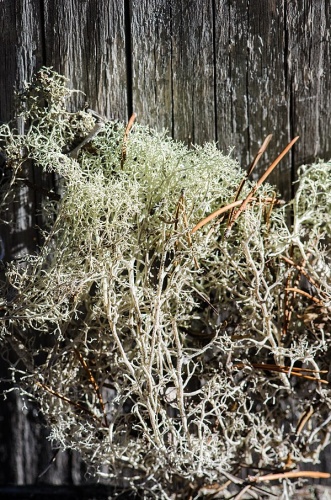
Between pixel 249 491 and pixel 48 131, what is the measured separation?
115 centimetres

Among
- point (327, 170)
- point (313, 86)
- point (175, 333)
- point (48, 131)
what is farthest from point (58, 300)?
point (313, 86)

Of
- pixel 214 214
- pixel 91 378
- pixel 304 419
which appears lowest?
pixel 304 419

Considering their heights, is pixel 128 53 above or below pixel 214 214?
above

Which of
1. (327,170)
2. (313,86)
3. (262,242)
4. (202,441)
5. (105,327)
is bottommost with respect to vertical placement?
(202,441)

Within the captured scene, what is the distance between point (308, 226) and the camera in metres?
1.62

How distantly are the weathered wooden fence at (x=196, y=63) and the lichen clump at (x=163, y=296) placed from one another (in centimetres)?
8

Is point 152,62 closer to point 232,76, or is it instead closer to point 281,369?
point 232,76

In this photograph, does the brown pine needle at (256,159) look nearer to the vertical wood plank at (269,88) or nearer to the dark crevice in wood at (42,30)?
the vertical wood plank at (269,88)

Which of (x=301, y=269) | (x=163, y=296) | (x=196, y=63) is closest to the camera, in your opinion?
(x=163, y=296)

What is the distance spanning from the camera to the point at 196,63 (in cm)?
163

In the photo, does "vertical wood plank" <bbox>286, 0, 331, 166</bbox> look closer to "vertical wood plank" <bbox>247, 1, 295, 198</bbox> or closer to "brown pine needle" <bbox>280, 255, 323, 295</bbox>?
"vertical wood plank" <bbox>247, 1, 295, 198</bbox>

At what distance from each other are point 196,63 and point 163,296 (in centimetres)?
71

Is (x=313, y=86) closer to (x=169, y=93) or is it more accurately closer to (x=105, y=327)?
(x=169, y=93)

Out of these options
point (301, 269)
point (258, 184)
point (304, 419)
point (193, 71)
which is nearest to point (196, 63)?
point (193, 71)
